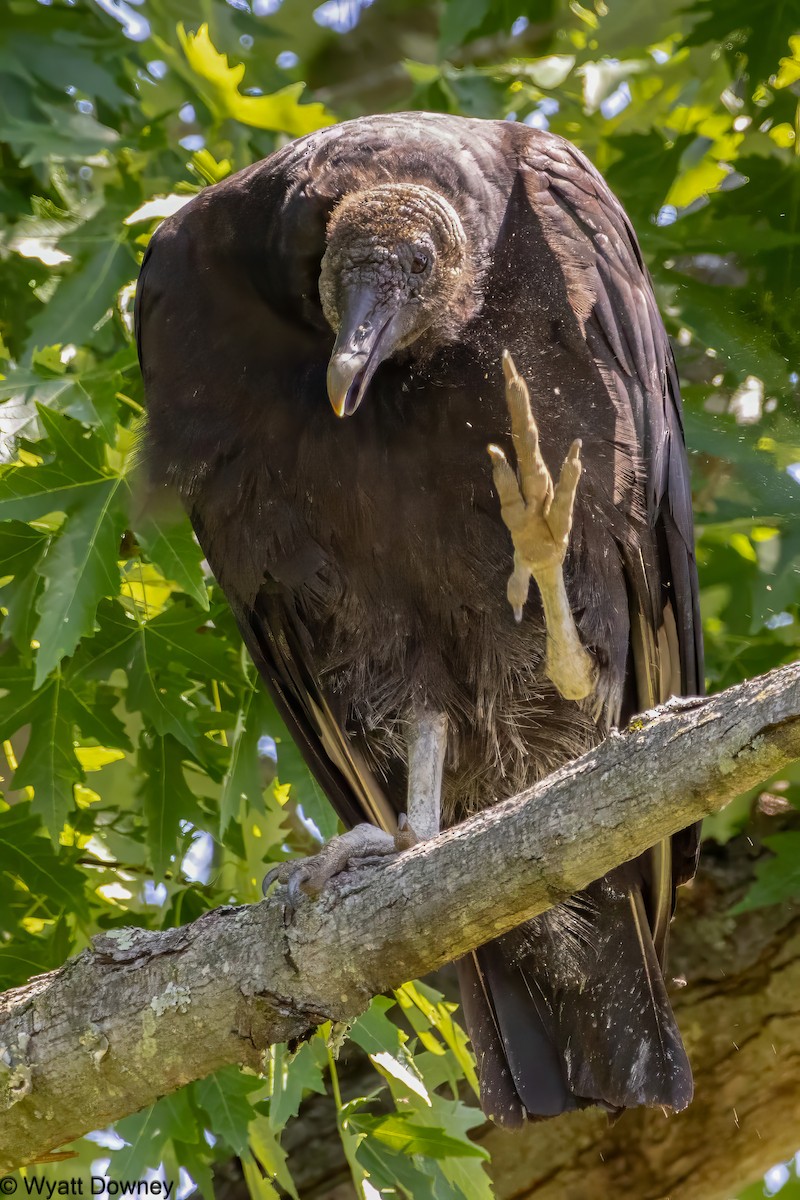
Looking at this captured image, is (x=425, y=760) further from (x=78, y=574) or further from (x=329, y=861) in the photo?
(x=78, y=574)

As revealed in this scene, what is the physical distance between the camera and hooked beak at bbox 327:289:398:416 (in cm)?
210

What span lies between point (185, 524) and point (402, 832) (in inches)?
28.4

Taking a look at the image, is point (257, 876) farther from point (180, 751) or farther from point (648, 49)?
point (648, 49)

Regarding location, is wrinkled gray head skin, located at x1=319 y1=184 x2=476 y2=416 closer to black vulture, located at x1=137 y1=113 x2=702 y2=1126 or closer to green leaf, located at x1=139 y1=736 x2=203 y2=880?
black vulture, located at x1=137 y1=113 x2=702 y2=1126

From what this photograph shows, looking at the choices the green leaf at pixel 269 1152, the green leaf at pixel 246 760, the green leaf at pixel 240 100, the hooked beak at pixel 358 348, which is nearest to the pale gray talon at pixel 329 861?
the green leaf at pixel 246 760

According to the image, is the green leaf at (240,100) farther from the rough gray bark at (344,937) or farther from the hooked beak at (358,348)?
the rough gray bark at (344,937)

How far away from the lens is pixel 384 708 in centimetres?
268

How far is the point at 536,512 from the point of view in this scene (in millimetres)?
1883

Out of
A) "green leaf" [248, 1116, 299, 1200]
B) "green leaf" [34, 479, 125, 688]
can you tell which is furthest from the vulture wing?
"green leaf" [34, 479, 125, 688]

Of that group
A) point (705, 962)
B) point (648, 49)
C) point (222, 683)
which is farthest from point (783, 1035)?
point (648, 49)

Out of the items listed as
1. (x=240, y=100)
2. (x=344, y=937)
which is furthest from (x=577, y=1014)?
(x=240, y=100)

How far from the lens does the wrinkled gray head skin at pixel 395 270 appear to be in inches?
89.0

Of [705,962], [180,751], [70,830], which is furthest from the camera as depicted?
[705,962]

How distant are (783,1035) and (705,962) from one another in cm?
22
